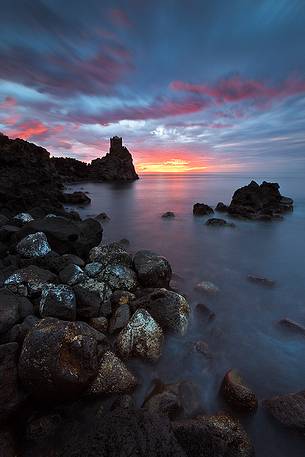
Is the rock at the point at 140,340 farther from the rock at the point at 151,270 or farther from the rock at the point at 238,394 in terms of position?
the rock at the point at 151,270

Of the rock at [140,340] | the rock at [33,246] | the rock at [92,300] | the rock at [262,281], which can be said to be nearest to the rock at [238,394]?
the rock at [140,340]

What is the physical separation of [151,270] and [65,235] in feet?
10.5

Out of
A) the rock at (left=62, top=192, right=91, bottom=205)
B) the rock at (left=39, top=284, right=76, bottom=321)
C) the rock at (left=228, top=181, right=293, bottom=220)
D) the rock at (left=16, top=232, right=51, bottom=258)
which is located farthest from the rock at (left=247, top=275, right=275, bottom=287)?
the rock at (left=62, top=192, right=91, bottom=205)

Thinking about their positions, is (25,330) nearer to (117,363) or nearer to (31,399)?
(31,399)

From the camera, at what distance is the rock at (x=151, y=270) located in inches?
288

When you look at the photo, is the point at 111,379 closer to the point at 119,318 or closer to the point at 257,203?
the point at 119,318

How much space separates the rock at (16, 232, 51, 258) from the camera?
305 inches

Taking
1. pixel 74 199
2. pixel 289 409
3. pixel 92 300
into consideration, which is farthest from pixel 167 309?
pixel 74 199

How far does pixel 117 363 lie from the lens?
433cm

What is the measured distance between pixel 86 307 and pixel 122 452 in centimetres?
344

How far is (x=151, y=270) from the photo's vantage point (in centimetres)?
736

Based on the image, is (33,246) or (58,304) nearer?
(58,304)

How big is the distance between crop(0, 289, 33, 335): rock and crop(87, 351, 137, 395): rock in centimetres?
173

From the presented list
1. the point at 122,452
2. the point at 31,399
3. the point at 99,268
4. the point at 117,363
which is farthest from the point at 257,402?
the point at 99,268
